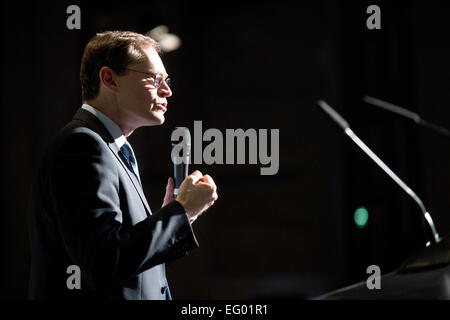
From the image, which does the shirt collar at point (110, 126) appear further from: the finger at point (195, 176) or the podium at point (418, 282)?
the podium at point (418, 282)

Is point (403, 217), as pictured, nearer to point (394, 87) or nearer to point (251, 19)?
point (394, 87)

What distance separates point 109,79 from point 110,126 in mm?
104

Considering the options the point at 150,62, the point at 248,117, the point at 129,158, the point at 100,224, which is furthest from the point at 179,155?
the point at 248,117

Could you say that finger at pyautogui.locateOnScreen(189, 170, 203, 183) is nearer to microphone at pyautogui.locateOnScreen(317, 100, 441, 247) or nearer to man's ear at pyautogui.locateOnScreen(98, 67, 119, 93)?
man's ear at pyautogui.locateOnScreen(98, 67, 119, 93)

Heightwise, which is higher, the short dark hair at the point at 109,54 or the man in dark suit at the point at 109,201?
the short dark hair at the point at 109,54

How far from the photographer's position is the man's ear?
1.15 meters

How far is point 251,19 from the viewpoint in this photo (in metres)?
5.49

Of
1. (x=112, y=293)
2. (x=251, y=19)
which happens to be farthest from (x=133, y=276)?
(x=251, y=19)

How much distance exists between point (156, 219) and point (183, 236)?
0.22ft

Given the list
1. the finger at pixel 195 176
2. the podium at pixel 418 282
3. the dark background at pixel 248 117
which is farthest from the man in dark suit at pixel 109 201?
the dark background at pixel 248 117

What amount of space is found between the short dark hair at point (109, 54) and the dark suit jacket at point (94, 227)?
15 cm

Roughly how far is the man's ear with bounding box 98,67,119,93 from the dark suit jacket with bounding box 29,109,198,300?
4.5 inches

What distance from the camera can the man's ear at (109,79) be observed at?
1.15 meters

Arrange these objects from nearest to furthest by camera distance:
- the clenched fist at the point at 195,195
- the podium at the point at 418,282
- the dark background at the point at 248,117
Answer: the podium at the point at 418,282 → the clenched fist at the point at 195,195 → the dark background at the point at 248,117
